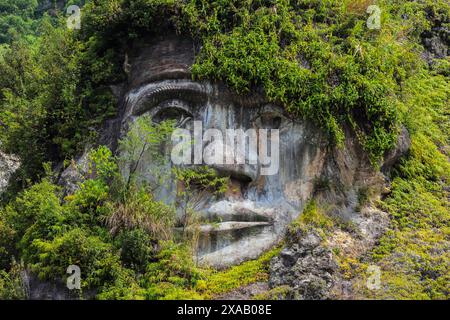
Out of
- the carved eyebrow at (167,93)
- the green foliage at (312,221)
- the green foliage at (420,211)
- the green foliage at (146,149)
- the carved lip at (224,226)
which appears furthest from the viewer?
the carved eyebrow at (167,93)

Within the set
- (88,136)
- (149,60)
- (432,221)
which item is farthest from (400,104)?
(88,136)

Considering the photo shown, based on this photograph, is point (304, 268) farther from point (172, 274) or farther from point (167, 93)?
point (167, 93)

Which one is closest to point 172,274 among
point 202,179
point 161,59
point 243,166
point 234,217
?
point 234,217

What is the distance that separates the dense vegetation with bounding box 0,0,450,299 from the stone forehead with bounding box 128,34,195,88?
27 cm

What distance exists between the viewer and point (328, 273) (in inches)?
464

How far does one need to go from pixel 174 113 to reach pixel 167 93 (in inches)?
17.0

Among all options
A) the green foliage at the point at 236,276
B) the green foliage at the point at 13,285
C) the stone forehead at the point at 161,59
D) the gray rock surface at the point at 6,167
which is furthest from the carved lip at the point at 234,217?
the gray rock surface at the point at 6,167

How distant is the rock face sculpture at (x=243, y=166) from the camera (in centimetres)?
1286

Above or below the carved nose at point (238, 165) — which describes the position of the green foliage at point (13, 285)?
below

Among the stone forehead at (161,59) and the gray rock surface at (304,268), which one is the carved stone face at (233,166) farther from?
the gray rock surface at (304,268)

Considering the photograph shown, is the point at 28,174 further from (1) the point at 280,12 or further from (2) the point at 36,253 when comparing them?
(1) the point at 280,12

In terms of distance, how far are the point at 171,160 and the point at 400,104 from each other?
16.5 feet

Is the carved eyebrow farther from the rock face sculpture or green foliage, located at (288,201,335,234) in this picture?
green foliage, located at (288,201,335,234)
